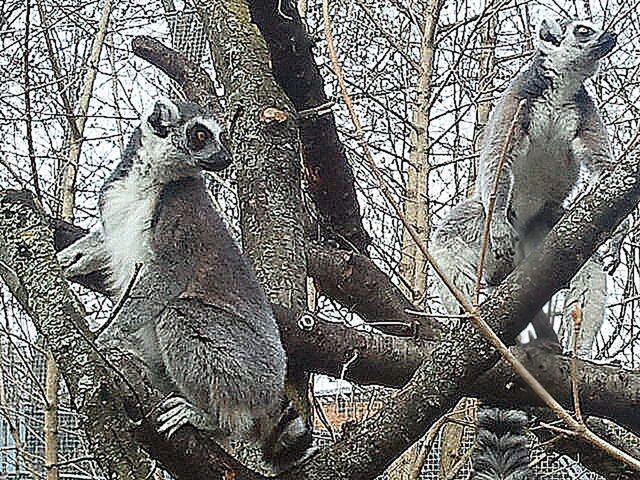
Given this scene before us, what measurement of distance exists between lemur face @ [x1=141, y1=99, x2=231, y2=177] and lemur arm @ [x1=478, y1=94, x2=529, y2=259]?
1.22m

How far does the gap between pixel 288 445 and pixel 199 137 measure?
142 centimetres

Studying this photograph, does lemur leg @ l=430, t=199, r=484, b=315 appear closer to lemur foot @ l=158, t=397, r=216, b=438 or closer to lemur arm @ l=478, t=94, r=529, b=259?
lemur arm @ l=478, t=94, r=529, b=259

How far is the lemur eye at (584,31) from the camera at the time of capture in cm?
415

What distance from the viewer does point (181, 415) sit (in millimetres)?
2691

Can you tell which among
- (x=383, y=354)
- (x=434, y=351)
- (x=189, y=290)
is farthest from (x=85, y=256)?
(x=434, y=351)

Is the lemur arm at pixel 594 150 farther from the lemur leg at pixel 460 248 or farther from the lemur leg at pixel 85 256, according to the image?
the lemur leg at pixel 85 256

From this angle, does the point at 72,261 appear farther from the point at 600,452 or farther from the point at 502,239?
the point at 600,452

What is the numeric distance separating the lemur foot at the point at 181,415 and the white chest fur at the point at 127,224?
64cm

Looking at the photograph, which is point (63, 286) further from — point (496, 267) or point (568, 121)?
point (568, 121)

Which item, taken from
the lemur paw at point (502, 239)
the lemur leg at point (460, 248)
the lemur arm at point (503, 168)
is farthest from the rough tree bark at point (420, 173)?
the lemur paw at point (502, 239)

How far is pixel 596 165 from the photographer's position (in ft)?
13.0

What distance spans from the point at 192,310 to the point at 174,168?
28.3 inches

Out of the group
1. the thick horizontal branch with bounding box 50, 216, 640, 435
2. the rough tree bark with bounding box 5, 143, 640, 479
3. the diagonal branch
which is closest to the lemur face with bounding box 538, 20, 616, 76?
the thick horizontal branch with bounding box 50, 216, 640, 435

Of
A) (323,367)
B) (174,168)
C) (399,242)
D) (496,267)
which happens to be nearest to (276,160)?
(174,168)
